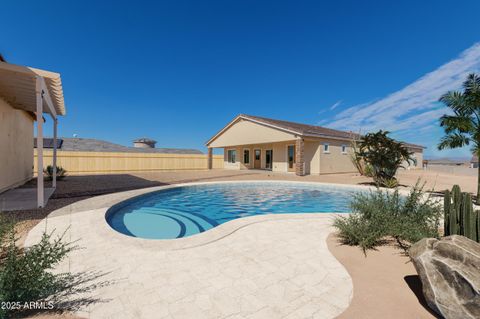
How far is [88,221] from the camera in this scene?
18.4 ft

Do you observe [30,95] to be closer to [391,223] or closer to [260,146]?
[391,223]

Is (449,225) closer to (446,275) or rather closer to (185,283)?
(446,275)

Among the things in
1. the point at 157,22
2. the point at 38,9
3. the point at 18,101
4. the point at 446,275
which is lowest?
the point at 446,275

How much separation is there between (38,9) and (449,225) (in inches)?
662

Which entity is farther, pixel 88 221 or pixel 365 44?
pixel 365 44

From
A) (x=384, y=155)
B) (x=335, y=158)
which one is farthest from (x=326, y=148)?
(x=384, y=155)

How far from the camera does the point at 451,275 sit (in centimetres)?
227

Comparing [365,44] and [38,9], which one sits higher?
[365,44]

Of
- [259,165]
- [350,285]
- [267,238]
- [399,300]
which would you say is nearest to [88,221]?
[267,238]

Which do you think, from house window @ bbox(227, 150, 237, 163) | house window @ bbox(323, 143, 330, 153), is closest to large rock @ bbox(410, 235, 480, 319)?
house window @ bbox(323, 143, 330, 153)

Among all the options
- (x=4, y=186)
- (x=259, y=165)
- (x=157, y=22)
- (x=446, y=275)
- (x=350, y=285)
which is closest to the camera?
(x=446, y=275)

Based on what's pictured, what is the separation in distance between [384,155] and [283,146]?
397 inches

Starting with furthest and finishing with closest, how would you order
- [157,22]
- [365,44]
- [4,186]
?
[365,44] < [157,22] < [4,186]

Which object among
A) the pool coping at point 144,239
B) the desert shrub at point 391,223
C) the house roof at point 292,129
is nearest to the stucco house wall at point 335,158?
the house roof at point 292,129
